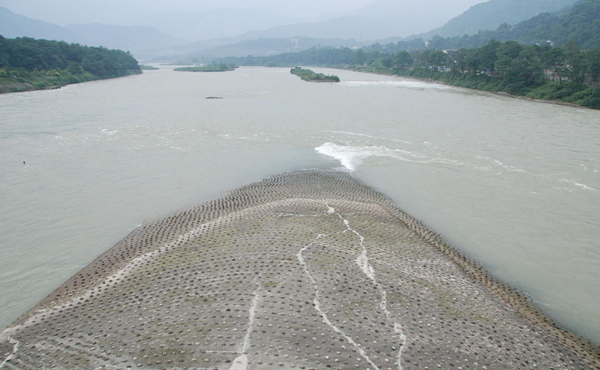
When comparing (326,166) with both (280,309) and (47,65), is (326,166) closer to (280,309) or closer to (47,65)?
(280,309)

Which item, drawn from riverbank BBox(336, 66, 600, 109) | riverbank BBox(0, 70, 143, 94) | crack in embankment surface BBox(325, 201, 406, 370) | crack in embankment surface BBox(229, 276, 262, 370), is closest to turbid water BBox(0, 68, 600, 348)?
riverbank BBox(336, 66, 600, 109)

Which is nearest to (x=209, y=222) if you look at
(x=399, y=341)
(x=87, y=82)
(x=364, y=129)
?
(x=399, y=341)

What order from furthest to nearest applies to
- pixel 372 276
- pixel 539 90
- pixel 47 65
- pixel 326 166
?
pixel 47 65 < pixel 539 90 < pixel 326 166 < pixel 372 276

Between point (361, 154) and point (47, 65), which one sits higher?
point (47, 65)

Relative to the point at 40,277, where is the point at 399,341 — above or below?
above

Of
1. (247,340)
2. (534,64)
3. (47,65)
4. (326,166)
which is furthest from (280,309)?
(47,65)

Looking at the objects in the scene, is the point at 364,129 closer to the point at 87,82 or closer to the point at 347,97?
the point at 347,97
